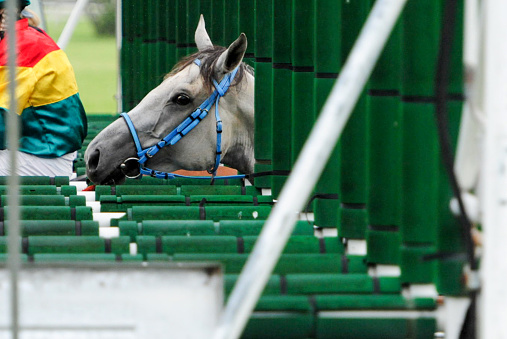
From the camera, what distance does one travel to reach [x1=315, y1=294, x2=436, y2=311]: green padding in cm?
244

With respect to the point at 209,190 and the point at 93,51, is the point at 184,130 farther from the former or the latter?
the point at 93,51

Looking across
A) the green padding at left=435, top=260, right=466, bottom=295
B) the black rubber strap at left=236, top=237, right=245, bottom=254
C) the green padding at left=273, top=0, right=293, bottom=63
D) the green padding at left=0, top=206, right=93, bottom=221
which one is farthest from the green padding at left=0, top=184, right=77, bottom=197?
the green padding at left=435, top=260, right=466, bottom=295

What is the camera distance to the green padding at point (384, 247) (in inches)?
111

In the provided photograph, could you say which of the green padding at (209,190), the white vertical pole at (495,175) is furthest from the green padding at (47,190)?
the white vertical pole at (495,175)

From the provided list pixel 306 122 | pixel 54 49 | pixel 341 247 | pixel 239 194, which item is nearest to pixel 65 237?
pixel 341 247

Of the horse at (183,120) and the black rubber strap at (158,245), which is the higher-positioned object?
the horse at (183,120)

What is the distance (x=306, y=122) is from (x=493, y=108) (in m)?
2.05

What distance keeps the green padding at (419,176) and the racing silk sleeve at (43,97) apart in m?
3.03

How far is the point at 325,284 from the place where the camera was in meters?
2.58

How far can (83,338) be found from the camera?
6.31 feet

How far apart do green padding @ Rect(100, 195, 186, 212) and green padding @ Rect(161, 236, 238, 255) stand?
0.97 metres

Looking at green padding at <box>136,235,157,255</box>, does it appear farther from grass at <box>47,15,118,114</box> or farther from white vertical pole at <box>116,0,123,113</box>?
grass at <box>47,15,118,114</box>

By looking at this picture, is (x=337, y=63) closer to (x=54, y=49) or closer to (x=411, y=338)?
(x=411, y=338)

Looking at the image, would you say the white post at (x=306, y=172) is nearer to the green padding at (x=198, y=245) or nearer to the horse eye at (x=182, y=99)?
the green padding at (x=198, y=245)
